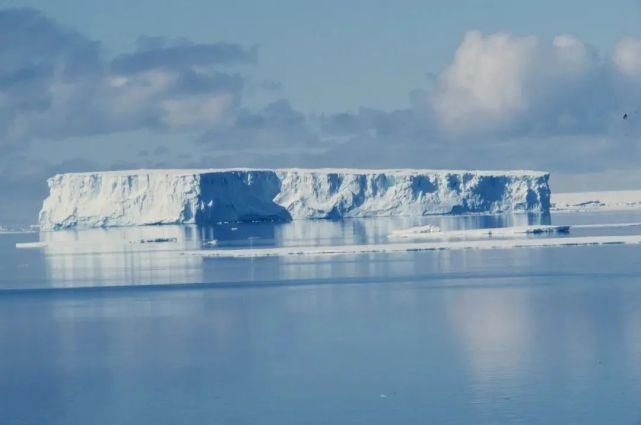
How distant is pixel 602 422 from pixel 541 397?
2.85 ft

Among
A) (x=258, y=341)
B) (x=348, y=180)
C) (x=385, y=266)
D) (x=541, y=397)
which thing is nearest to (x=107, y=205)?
(x=348, y=180)

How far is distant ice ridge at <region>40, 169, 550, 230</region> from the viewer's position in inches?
2089

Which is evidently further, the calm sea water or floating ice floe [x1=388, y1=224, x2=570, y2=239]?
floating ice floe [x1=388, y1=224, x2=570, y2=239]

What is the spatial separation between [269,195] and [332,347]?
148ft

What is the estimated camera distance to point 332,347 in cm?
1205

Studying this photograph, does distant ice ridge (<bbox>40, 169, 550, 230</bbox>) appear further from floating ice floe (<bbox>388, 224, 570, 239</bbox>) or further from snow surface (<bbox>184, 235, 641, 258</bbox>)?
snow surface (<bbox>184, 235, 641, 258</bbox>)

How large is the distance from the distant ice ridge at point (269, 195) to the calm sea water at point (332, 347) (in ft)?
100

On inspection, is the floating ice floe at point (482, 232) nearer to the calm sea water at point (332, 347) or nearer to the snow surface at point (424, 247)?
the snow surface at point (424, 247)

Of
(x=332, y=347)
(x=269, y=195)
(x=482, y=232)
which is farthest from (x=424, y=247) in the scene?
(x=269, y=195)

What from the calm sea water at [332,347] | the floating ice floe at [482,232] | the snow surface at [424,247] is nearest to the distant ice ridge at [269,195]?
the floating ice floe at [482,232]

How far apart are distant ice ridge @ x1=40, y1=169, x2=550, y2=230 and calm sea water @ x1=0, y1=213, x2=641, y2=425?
3062 centimetres

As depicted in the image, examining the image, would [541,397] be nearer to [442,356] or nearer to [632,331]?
[442,356]

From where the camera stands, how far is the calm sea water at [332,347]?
9055mm

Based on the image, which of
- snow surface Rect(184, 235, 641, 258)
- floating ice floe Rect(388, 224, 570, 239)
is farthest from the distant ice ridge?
snow surface Rect(184, 235, 641, 258)
